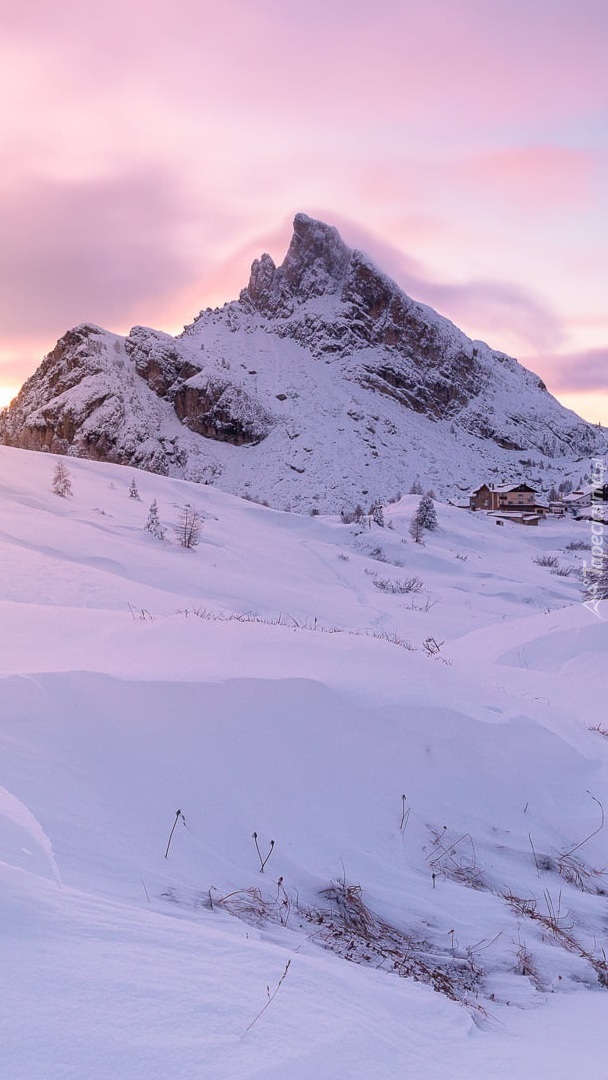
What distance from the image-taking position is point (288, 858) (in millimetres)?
3107

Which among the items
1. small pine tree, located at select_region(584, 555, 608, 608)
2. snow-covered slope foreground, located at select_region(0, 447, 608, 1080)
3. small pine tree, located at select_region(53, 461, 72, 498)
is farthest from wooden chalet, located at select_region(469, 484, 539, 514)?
snow-covered slope foreground, located at select_region(0, 447, 608, 1080)

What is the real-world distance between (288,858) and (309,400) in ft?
312

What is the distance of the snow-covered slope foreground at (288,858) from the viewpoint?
163 cm

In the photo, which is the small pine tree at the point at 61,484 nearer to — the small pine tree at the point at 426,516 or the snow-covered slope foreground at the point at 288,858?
the snow-covered slope foreground at the point at 288,858

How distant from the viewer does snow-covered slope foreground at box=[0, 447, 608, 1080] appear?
5.33ft

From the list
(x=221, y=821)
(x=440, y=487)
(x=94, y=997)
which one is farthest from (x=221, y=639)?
(x=440, y=487)

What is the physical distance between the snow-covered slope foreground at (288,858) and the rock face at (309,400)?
193ft

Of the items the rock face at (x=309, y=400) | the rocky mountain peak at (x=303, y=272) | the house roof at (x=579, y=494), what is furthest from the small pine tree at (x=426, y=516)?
the rocky mountain peak at (x=303, y=272)

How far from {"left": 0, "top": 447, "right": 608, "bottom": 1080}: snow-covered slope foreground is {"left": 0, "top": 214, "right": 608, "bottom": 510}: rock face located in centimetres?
5881

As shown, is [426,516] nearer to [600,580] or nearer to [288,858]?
[600,580]

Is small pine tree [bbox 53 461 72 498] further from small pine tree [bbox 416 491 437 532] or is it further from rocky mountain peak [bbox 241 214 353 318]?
rocky mountain peak [bbox 241 214 353 318]

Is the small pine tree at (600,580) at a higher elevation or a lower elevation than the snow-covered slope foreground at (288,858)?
higher

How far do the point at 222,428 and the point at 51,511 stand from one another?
244 ft

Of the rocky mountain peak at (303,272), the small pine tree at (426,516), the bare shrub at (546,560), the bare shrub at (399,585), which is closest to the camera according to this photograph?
the bare shrub at (399,585)
